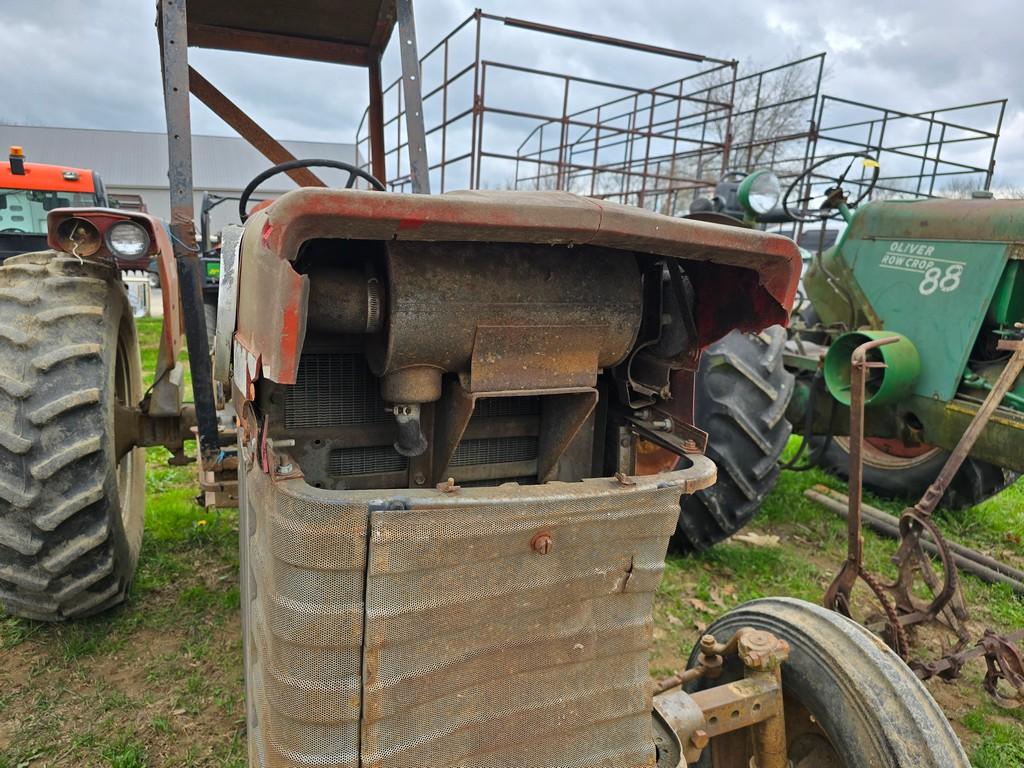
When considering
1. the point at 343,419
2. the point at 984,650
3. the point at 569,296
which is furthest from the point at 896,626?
the point at 343,419

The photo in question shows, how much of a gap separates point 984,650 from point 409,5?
10.2ft

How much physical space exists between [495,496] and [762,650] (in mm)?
929

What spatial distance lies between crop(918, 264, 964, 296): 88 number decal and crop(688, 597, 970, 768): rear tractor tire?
2.29 metres

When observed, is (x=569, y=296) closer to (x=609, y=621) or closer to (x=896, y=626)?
(x=609, y=621)

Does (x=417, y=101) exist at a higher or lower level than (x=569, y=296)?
higher

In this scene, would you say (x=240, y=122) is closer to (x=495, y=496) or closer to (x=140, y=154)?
(x=495, y=496)

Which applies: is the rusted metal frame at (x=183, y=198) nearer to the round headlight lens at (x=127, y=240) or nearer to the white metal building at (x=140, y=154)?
the round headlight lens at (x=127, y=240)

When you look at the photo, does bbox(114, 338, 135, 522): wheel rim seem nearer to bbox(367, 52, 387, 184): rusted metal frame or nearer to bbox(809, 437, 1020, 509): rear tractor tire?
bbox(367, 52, 387, 184): rusted metal frame

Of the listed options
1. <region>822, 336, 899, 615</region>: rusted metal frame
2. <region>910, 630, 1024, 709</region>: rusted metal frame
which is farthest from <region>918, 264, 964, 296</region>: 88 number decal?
<region>910, 630, 1024, 709</region>: rusted metal frame

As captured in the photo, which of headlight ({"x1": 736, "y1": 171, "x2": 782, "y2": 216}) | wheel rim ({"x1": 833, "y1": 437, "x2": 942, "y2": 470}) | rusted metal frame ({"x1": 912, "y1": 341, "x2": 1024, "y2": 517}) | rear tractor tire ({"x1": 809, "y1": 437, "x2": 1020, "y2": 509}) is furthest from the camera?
wheel rim ({"x1": 833, "y1": 437, "x2": 942, "y2": 470})

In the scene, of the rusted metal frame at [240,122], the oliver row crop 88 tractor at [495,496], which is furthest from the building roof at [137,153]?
the oliver row crop 88 tractor at [495,496]

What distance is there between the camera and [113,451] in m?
2.52

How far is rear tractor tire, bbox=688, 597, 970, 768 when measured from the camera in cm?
160

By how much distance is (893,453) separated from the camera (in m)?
Answer: 4.80
